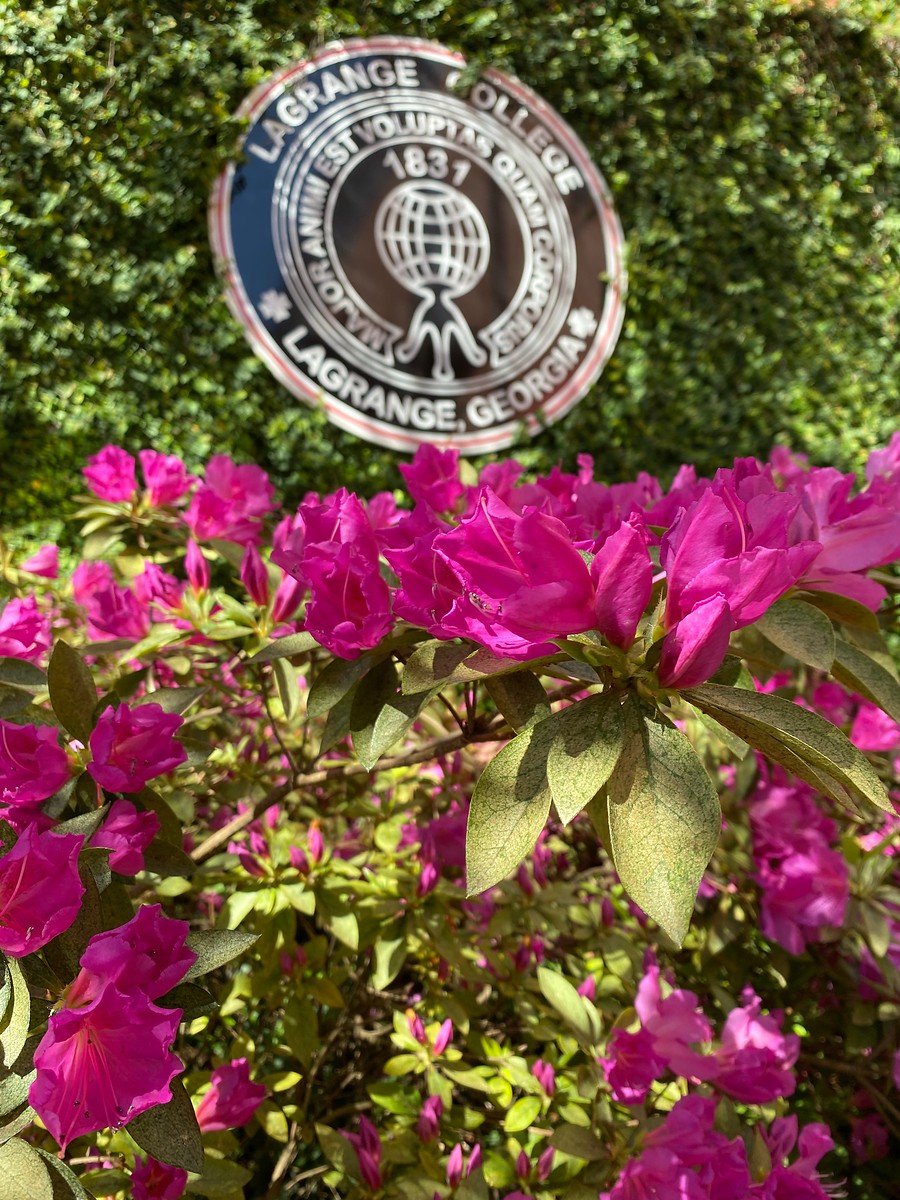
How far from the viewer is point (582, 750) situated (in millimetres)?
489

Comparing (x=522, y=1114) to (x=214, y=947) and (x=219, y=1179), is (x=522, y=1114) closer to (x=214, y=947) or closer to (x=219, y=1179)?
(x=219, y=1179)

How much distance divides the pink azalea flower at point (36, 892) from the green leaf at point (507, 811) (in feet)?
0.76

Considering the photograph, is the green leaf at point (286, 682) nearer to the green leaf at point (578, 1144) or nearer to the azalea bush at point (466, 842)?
the azalea bush at point (466, 842)

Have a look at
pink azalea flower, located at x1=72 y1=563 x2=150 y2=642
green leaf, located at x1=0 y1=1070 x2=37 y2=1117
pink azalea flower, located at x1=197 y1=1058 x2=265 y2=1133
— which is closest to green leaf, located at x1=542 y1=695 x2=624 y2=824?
green leaf, located at x1=0 y1=1070 x2=37 y2=1117

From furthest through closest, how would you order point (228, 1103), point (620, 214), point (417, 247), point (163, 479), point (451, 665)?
1. point (620, 214)
2. point (417, 247)
3. point (163, 479)
4. point (228, 1103)
5. point (451, 665)

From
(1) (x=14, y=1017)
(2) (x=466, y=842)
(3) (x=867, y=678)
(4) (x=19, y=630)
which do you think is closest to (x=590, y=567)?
(2) (x=466, y=842)

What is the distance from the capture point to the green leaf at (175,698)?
0.77m

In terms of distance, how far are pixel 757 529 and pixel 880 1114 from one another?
124 centimetres

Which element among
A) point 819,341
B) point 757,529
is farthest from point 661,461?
point 757,529

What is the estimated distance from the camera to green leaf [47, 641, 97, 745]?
2.22 ft

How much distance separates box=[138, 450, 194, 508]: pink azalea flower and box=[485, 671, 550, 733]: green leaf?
0.77m

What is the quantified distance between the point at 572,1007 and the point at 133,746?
0.59 m

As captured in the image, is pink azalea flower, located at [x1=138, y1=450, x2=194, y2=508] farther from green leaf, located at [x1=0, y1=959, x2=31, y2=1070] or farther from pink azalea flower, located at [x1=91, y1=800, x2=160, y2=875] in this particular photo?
green leaf, located at [x1=0, y1=959, x2=31, y2=1070]

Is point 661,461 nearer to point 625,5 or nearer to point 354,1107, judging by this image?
point 625,5
